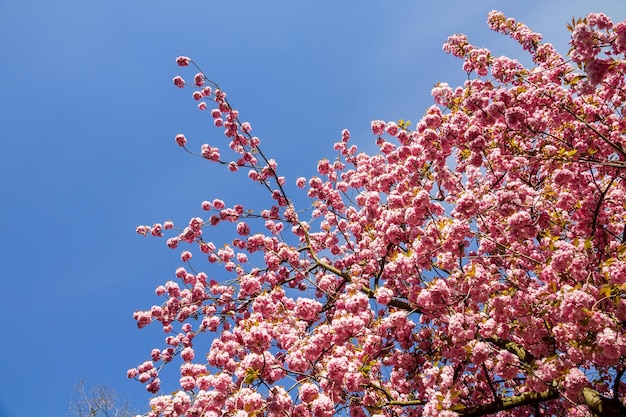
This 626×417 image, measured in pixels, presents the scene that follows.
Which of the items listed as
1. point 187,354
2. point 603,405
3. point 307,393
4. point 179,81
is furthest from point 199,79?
point 603,405

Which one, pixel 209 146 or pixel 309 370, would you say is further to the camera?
pixel 209 146

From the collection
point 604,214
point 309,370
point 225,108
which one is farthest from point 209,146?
point 604,214

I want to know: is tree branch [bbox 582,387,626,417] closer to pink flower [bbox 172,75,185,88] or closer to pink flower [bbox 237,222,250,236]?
pink flower [bbox 237,222,250,236]

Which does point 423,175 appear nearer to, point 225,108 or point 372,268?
point 372,268

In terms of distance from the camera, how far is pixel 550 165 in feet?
17.8

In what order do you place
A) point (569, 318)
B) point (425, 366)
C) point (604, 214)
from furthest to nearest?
1. point (425, 366)
2. point (604, 214)
3. point (569, 318)

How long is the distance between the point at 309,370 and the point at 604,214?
483cm

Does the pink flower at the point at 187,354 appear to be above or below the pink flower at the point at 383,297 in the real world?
above

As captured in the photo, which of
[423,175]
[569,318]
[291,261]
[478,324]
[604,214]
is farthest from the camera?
[291,261]

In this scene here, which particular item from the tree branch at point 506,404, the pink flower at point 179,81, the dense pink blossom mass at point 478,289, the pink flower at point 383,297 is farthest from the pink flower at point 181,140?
the tree branch at point 506,404

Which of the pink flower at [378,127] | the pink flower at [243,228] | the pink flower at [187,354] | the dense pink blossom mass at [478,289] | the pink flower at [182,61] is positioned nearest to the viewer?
the dense pink blossom mass at [478,289]

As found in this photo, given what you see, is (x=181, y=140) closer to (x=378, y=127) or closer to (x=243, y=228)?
(x=243, y=228)

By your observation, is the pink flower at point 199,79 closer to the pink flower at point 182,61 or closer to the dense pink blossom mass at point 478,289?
the pink flower at point 182,61

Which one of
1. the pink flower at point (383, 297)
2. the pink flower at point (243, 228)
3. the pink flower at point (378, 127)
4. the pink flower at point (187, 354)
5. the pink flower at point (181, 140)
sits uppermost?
the pink flower at point (181, 140)
